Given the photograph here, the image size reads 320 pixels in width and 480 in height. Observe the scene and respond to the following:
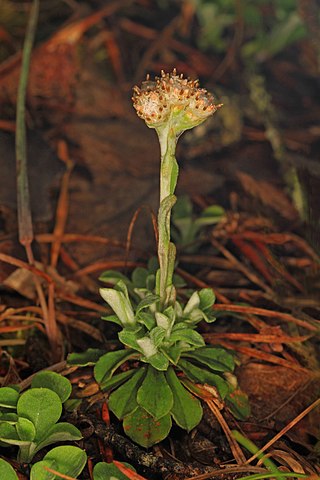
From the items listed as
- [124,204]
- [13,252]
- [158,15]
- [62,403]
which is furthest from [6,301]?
[158,15]

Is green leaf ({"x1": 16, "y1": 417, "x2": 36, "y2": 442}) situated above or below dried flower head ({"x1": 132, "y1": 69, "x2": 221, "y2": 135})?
below

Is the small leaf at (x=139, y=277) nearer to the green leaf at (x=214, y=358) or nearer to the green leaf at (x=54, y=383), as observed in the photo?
the green leaf at (x=214, y=358)

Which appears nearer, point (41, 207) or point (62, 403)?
point (62, 403)

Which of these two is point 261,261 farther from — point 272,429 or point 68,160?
point 68,160

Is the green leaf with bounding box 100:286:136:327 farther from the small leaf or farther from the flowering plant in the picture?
the small leaf

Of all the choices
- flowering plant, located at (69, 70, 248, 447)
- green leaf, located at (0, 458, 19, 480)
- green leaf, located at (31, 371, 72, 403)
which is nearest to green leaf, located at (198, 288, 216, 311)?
flowering plant, located at (69, 70, 248, 447)
